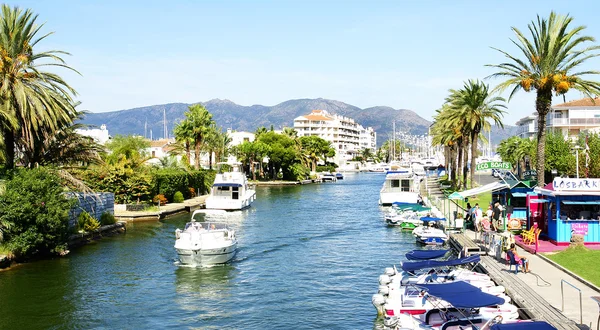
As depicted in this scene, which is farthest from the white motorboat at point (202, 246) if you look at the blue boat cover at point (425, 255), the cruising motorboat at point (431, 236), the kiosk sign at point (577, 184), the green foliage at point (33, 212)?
the kiosk sign at point (577, 184)

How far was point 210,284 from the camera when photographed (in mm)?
28625

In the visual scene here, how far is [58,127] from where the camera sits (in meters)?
37.8

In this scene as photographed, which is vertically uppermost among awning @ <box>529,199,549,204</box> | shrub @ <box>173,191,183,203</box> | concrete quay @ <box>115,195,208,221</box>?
awning @ <box>529,199,549,204</box>

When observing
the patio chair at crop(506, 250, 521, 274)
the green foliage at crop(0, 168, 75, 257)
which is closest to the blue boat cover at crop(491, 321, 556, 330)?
the patio chair at crop(506, 250, 521, 274)

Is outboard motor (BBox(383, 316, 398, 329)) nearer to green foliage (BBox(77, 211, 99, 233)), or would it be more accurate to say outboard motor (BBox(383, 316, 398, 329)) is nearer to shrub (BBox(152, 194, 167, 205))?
green foliage (BBox(77, 211, 99, 233))

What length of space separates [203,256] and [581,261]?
19.2m

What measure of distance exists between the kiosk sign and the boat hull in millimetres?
18214

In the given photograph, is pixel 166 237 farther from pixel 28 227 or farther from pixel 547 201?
pixel 547 201

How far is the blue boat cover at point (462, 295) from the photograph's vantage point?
16703mm

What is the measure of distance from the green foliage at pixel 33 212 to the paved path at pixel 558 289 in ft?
82.2

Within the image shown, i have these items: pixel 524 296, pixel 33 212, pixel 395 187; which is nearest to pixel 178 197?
pixel 395 187

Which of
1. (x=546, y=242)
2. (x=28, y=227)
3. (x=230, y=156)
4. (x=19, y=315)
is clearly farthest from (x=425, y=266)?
(x=230, y=156)

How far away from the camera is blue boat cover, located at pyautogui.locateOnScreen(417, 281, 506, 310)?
658 inches

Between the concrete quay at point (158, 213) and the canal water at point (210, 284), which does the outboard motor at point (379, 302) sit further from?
the concrete quay at point (158, 213)
